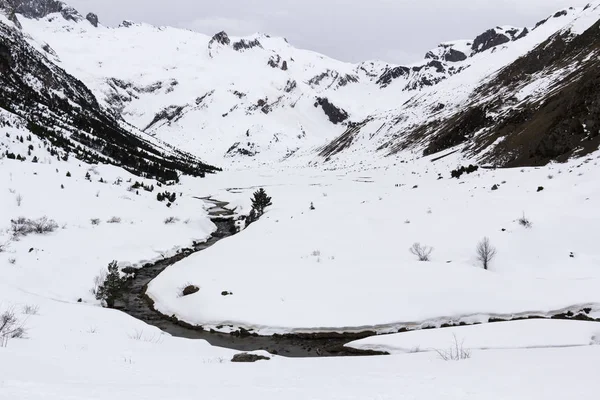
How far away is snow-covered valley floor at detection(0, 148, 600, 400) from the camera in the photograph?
5.55 meters

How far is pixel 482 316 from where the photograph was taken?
12.0 meters

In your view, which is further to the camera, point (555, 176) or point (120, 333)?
point (555, 176)

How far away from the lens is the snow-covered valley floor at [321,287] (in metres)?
5.55

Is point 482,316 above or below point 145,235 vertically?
below

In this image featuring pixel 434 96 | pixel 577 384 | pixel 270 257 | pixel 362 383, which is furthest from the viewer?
pixel 434 96

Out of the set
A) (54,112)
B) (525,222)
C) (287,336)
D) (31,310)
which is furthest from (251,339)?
(54,112)

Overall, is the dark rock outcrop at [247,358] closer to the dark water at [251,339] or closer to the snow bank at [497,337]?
the dark water at [251,339]

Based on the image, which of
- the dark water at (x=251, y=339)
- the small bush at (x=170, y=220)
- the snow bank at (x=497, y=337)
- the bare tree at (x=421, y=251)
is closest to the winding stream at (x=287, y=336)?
the dark water at (x=251, y=339)

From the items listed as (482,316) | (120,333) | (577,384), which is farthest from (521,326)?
(120,333)

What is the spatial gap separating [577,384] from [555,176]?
63.9 feet

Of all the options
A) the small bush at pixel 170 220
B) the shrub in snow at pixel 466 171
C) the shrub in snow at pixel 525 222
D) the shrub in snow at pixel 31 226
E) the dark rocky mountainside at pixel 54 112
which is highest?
the dark rocky mountainside at pixel 54 112

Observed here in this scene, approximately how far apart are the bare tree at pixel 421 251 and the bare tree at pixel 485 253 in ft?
6.28

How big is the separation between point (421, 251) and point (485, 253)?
2496 millimetres

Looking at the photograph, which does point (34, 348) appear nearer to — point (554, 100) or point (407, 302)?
point (407, 302)
